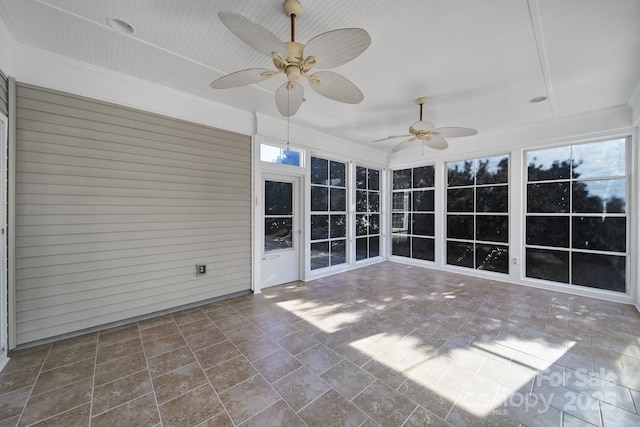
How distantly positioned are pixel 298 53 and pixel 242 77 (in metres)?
0.55

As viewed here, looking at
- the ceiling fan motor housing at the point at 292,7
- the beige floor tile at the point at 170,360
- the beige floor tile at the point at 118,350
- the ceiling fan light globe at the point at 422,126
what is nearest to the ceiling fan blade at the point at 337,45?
the ceiling fan motor housing at the point at 292,7

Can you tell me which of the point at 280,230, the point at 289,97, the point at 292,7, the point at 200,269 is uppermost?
the point at 292,7

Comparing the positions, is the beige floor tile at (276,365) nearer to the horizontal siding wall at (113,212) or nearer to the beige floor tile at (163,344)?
the beige floor tile at (163,344)

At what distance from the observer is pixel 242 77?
2117mm

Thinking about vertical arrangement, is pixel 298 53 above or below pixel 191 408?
above

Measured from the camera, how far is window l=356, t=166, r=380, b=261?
618cm

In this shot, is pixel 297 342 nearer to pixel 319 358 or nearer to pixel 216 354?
pixel 319 358

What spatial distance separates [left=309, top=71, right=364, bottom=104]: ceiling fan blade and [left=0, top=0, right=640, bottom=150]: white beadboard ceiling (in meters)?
0.48

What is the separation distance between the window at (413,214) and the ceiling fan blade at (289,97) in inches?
176

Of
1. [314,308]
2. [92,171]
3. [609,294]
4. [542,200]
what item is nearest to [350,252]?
[314,308]

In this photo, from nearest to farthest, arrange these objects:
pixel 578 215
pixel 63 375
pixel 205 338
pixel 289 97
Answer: pixel 63 375 < pixel 289 97 < pixel 205 338 < pixel 578 215

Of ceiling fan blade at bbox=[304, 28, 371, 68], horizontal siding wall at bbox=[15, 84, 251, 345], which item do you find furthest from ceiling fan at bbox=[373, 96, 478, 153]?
horizontal siding wall at bbox=[15, 84, 251, 345]

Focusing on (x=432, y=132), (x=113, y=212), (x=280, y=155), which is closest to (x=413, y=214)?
(x=432, y=132)

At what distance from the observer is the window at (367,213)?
20.3 feet
